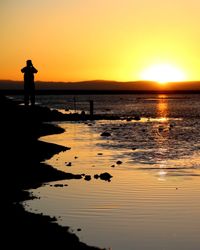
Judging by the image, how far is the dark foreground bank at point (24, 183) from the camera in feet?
42.5

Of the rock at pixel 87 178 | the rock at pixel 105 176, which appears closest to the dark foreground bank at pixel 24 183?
the rock at pixel 87 178

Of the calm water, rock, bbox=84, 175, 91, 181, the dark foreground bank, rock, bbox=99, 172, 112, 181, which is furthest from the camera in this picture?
rock, bbox=99, 172, 112, 181

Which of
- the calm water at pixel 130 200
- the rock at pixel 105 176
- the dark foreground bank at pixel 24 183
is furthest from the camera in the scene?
the rock at pixel 105 176

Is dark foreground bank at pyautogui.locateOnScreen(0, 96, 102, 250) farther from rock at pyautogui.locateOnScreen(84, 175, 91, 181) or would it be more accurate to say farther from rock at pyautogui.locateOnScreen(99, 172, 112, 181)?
rock at pyautogui.locateOnScreen(99, 172, 112, 181)

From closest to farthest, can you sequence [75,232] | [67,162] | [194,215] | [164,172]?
[75,232]
[194,215]
[164,172]
[67,162]

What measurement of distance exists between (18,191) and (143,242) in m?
6.90

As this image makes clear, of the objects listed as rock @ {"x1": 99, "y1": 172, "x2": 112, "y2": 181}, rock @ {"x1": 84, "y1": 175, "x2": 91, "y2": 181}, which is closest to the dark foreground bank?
rock @ {"x1": 84, "y1": 175, "x2": 91, "y2": 181}

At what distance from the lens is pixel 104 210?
1680 cm

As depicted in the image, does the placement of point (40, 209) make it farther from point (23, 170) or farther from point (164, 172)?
point (164, 172)

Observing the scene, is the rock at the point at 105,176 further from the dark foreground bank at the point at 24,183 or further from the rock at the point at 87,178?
the dark foreground bank at the point at 24,183

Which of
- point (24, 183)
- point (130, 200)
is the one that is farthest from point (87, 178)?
point (130, 200)

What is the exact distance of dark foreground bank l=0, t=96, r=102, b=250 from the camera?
13.0 meters

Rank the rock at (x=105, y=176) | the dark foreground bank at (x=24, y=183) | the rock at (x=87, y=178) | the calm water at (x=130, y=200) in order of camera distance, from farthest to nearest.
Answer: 1. the rock at (x=105, y=176)
2. the rock at (x=87, y=178)
3. the calm water at (x=130, y=200)
4. the dark foreground bank at (x=24, y=183)

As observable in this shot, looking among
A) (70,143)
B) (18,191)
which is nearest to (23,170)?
(18,191)
